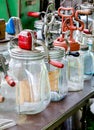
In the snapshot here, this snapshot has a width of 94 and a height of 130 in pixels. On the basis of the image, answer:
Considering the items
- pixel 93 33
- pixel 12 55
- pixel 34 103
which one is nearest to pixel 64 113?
pixel 34 103

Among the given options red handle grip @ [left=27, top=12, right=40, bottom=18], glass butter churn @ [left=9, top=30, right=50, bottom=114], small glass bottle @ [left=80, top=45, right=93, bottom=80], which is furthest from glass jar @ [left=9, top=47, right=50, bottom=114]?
red handle grip @ [left=27, top=12, right=40, bottom=18]

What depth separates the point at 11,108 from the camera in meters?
1.22

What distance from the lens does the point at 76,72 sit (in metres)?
1.52

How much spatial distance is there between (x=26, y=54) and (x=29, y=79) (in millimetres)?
113

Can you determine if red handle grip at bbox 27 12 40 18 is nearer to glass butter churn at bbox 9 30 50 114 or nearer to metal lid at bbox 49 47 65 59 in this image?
metal lid at bbox 49 47 65 59

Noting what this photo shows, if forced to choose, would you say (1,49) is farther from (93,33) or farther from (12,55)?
(93,33)

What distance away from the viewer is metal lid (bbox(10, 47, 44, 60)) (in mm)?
1147

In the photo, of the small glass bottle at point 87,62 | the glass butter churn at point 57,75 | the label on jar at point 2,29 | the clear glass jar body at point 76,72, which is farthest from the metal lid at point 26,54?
the small glass bottle at point 87,62

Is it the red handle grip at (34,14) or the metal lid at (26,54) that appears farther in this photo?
the red handle grip at (34,14)

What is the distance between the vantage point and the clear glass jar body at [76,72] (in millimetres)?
1483

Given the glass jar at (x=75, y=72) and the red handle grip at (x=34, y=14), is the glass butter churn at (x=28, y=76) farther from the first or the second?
the red handle grip at (x=34, y=14)

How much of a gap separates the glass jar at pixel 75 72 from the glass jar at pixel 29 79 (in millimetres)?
285

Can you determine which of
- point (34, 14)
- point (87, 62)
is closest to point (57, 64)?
point (87, 62)

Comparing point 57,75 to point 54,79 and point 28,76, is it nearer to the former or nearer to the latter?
point 54,79
